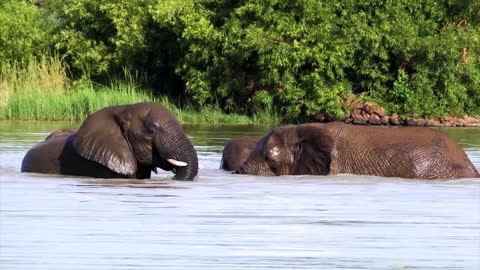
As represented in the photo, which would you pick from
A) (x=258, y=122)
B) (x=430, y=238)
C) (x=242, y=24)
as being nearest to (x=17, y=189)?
(x=430, y=238)

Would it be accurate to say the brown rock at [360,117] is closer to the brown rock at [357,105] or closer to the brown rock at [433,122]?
the brown rock at [357,105]

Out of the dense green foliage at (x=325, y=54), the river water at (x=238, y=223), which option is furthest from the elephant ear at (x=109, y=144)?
A: the dense green foliage at (x=325, y=54)

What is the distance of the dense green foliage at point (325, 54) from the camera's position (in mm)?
30016

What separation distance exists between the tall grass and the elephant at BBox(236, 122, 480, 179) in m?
15.8

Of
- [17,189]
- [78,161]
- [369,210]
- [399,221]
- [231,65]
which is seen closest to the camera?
[399,221]

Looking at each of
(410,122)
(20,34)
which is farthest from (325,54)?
(20,34)

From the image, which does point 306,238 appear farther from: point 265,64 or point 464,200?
point 265,64

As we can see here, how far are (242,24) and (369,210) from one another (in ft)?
67.5

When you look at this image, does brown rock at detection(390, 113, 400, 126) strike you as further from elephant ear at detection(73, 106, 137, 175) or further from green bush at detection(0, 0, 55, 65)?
elephant ear at detection(73, 106, 137, 175)

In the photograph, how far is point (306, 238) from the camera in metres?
9.12

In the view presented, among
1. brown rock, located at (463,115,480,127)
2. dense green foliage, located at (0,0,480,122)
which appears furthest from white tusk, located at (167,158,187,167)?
brown rock, located at (463,115,480,127)

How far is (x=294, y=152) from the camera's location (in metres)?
13.4

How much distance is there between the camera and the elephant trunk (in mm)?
12758

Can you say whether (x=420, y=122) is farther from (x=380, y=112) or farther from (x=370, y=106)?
(x=370, y=106)
